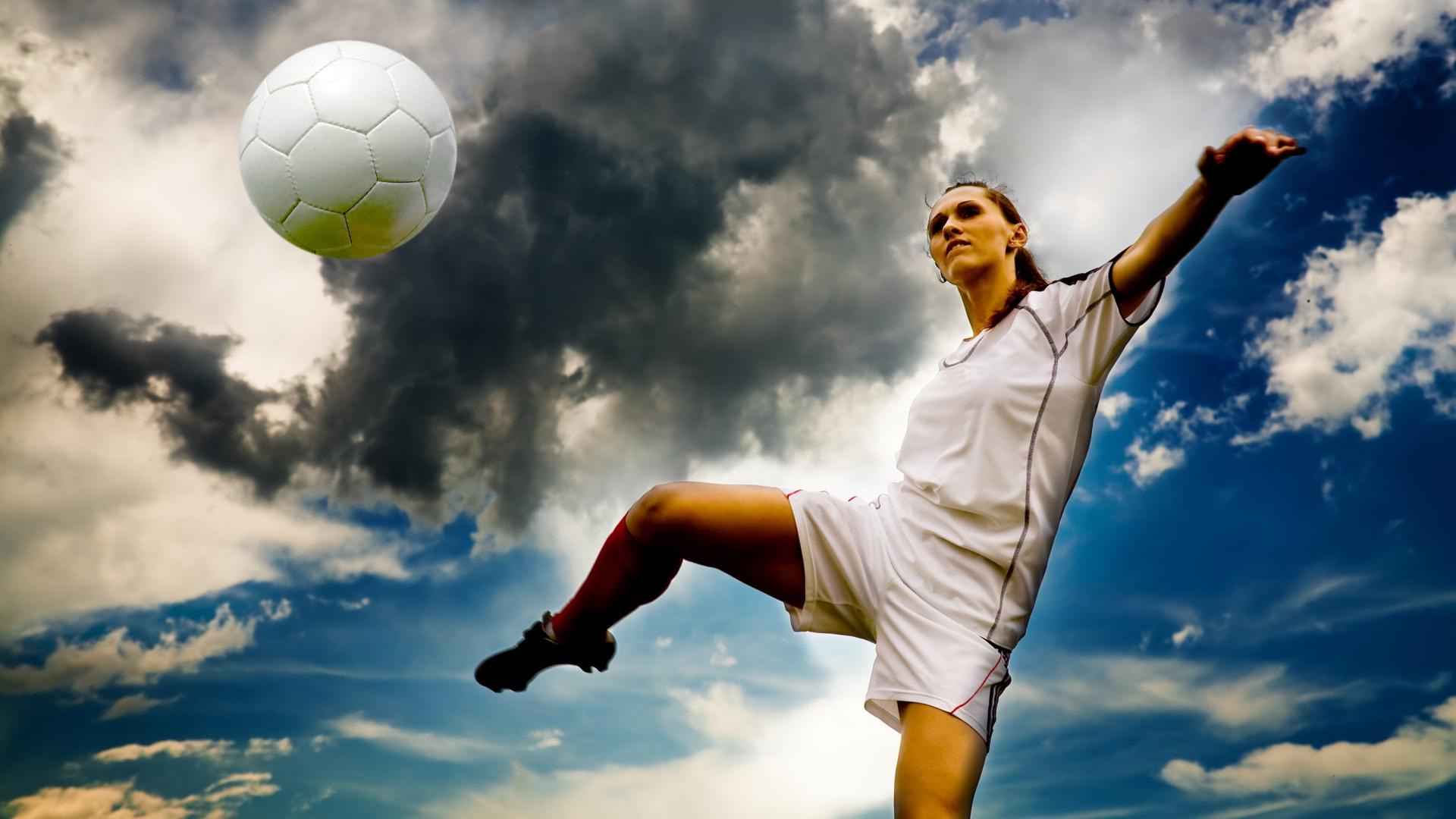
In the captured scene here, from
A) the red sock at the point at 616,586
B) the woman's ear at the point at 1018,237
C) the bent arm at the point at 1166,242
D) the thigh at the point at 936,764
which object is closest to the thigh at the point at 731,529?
the red sock at the point at 616,586

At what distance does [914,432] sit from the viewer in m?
4.99

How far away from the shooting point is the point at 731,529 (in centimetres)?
463

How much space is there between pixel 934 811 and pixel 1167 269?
2.30m

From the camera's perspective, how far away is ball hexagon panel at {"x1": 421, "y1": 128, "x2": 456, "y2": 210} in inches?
245

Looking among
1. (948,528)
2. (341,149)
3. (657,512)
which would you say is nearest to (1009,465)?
(948,528)

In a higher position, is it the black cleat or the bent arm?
the bent arm

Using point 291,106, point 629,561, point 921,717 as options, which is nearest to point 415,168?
point 291,106

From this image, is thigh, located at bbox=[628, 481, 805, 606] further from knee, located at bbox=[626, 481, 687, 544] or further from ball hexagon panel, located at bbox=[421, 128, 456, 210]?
ball hexagon panel, located at bbox=[421, 128, 456, 210]

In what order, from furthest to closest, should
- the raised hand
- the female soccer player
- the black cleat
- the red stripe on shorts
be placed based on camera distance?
the black cleat
the female soccer player
the red stripe on shorts
the raised hand

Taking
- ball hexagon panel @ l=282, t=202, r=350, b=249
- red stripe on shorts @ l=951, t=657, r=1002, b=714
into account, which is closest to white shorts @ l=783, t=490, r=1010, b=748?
red stripe on shorts @ l=951, t=657, r=1002, b=714

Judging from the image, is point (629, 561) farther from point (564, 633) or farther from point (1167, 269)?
point (1167, 269)

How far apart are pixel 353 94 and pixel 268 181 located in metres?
0.67

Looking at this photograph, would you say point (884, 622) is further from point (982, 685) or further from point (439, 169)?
point (439, 169)

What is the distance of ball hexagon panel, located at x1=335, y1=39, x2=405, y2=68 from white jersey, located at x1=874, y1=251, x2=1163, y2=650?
3.84m
